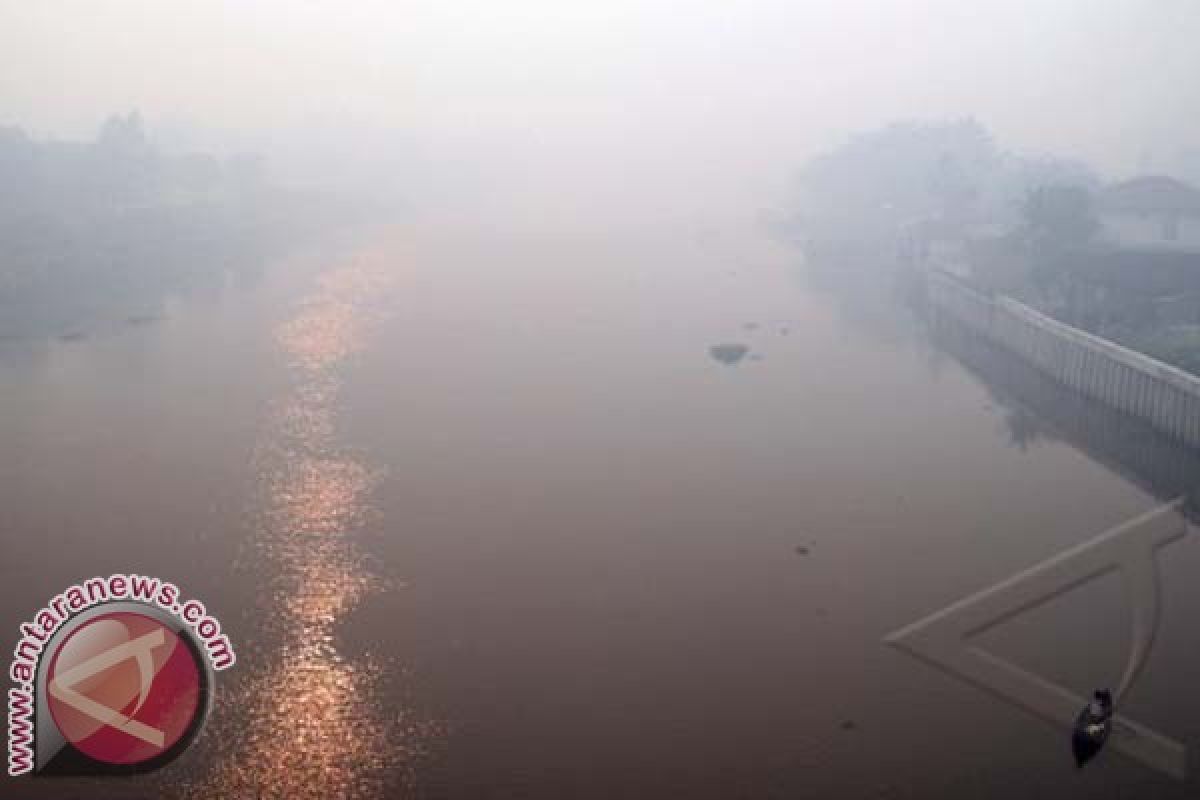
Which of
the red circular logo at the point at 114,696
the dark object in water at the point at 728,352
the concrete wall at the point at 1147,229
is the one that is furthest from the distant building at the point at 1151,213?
the red circular logo at the point at 114,696

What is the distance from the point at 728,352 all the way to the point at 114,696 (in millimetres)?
44329

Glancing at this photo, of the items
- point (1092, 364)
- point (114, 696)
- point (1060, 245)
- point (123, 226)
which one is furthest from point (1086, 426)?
point (123, 226)

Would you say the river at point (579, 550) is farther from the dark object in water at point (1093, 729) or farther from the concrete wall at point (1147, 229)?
the concrete wall at point (1147, 229)

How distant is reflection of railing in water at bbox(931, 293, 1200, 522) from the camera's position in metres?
38.8

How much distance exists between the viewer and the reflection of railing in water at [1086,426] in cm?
3881

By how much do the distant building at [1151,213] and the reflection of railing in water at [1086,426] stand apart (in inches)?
883

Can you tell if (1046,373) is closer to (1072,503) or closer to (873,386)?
(873,386)

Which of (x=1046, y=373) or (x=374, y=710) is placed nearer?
(x=374, y=710)

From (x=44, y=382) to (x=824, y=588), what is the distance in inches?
1870

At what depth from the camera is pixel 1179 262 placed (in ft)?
193

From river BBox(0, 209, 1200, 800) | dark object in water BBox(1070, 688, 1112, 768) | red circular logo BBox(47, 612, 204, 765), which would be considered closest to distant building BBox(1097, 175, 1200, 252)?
river BBox(0, 209, 1200, 800)

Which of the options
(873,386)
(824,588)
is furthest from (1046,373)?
(824,588)

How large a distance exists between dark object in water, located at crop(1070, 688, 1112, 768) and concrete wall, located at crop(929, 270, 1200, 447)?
23498mm

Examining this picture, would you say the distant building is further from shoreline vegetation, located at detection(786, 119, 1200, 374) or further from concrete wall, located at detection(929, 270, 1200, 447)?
concrete wall, located at detection(929, 270, 1200, 447)
